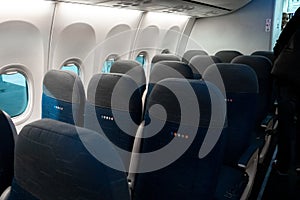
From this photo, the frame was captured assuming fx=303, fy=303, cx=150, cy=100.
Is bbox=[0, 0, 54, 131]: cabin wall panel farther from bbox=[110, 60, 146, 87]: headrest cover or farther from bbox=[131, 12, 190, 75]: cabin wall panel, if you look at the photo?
bbox=[131, 12, 190, 75]: cabin wall panel

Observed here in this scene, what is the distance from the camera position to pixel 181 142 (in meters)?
1.72

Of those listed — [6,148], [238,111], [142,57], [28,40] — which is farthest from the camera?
[142,57]

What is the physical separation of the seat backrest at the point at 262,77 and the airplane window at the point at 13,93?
279 centimetres

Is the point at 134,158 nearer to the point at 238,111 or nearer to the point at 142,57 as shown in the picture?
the point at 238,111

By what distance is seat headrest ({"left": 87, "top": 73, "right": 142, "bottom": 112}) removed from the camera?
2.19 meters

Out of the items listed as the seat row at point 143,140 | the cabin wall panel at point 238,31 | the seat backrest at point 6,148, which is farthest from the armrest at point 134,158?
the cabin wall panel at point 238,31

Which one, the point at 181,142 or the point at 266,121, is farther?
the point at 266,121

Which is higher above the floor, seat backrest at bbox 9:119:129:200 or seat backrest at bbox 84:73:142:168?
seat backrest at bbox 9:119:129:200

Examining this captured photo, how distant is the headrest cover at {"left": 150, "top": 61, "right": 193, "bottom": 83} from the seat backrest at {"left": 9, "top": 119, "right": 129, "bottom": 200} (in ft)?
7.30

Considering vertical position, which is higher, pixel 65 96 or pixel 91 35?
pixel 91 35

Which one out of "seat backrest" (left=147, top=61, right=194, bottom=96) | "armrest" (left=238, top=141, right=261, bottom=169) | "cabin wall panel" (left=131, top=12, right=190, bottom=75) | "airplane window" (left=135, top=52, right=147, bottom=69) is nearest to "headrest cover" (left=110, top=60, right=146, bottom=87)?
"seat backrest" (left=147, top=61, right=194, bottom=96)

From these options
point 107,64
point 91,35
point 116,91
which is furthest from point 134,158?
point 107,64

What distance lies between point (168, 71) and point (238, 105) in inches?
31.6

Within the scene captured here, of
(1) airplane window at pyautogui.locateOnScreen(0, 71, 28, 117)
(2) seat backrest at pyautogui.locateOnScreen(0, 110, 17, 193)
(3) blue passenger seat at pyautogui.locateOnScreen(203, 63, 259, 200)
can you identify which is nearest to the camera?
(2) seat backrest at pyautogui.locateOnScreen(0, 110, 17, 193)
